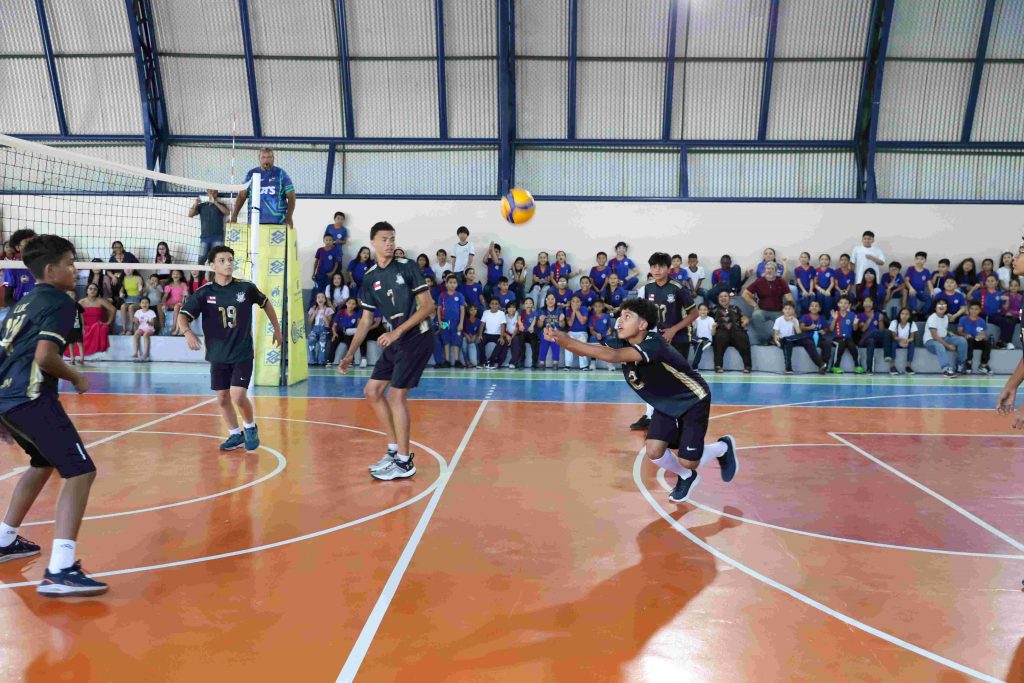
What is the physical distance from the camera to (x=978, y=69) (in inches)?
653

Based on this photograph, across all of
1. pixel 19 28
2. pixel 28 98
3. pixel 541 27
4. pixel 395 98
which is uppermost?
pixel 541 27

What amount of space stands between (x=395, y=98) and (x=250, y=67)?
3.19 meters

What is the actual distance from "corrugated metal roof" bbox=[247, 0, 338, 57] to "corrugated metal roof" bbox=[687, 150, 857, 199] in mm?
8546

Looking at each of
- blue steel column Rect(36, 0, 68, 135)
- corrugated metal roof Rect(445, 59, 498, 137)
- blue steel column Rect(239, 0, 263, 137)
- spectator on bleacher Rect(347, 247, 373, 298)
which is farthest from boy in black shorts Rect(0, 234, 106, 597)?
blue steel column Rect(36, 0, 68, 135)

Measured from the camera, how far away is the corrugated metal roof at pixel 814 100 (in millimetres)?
16891

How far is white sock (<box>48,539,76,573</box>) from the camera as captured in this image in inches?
148

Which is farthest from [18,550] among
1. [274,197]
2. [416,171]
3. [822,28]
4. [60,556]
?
[822,28]

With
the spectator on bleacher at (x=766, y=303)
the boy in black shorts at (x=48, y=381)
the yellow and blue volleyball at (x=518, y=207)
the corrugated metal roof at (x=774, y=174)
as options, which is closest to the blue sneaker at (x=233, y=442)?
the boy in black shorts at (x=48, y=381)

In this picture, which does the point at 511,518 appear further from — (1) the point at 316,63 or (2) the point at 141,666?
(1) the point at 316,63

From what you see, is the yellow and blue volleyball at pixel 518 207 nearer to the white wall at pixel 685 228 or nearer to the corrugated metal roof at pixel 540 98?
the white wall at pixel 685 228

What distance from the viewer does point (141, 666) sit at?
303 centimetres

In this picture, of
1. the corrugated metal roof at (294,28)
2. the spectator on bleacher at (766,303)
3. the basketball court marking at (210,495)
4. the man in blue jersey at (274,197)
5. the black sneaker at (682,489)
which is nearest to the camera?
the basketball court marking at (210,495)

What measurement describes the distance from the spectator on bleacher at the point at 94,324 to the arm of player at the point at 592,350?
1261 cm

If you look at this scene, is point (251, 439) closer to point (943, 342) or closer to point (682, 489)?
point (682, 489)
